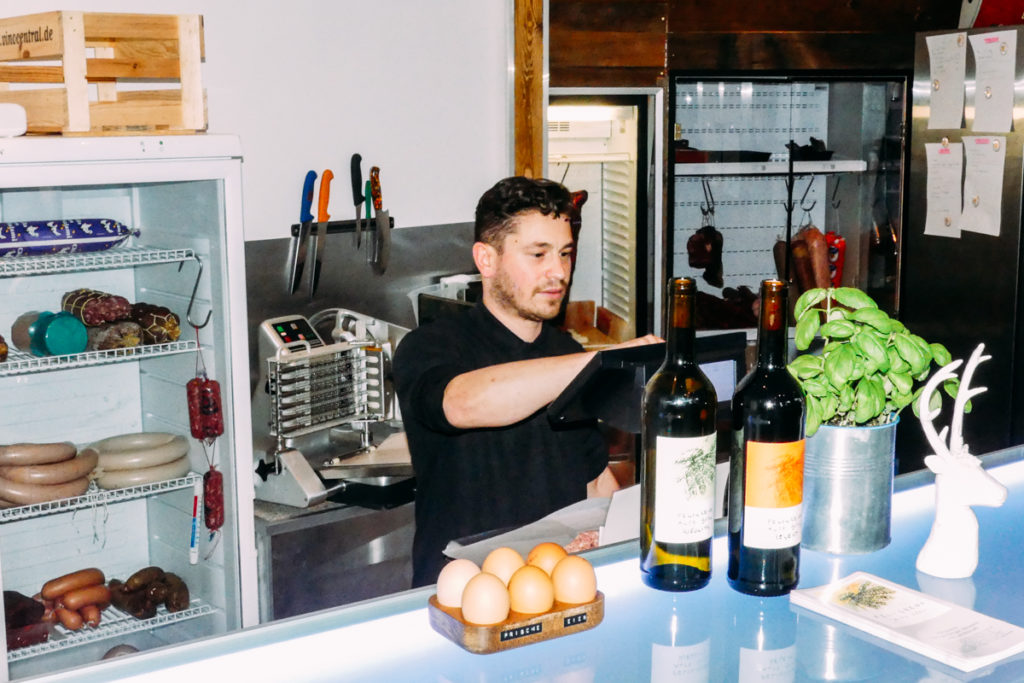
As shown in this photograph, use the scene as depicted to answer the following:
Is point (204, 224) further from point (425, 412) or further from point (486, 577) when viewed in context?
point (486, 577)

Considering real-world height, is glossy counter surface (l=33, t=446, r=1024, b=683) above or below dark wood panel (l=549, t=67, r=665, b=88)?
below

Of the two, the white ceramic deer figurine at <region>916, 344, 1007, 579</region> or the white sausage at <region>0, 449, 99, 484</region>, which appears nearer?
the white ceramic deer figurine at <region>916, 344, 1007, 579</region>

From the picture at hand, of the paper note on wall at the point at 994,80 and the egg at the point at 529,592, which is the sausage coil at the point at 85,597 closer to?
the egg at the point at 529,592

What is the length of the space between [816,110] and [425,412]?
2995mm

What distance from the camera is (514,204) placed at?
8.63 ft

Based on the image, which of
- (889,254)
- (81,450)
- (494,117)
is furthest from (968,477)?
(889,254)

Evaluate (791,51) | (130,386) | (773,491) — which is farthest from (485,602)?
(791,51)

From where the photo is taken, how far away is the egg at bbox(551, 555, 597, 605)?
4.42 ft

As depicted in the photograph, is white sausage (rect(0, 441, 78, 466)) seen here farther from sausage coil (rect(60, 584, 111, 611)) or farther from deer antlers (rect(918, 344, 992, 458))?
deer antlers (rect(918, 344, 992, 458))

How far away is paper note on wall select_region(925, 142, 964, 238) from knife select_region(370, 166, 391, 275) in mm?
2051

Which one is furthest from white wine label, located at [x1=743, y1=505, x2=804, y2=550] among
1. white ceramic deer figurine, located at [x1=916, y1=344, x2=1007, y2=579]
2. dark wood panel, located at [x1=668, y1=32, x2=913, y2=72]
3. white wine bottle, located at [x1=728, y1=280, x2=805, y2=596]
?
dark wood panel, located at [x1=668, y1=32, x2=913, y2=72]

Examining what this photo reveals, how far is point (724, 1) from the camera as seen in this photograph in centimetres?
428

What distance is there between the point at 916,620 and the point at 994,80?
3042 mm

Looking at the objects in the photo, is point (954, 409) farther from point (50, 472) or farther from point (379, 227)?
point (379, 227)
